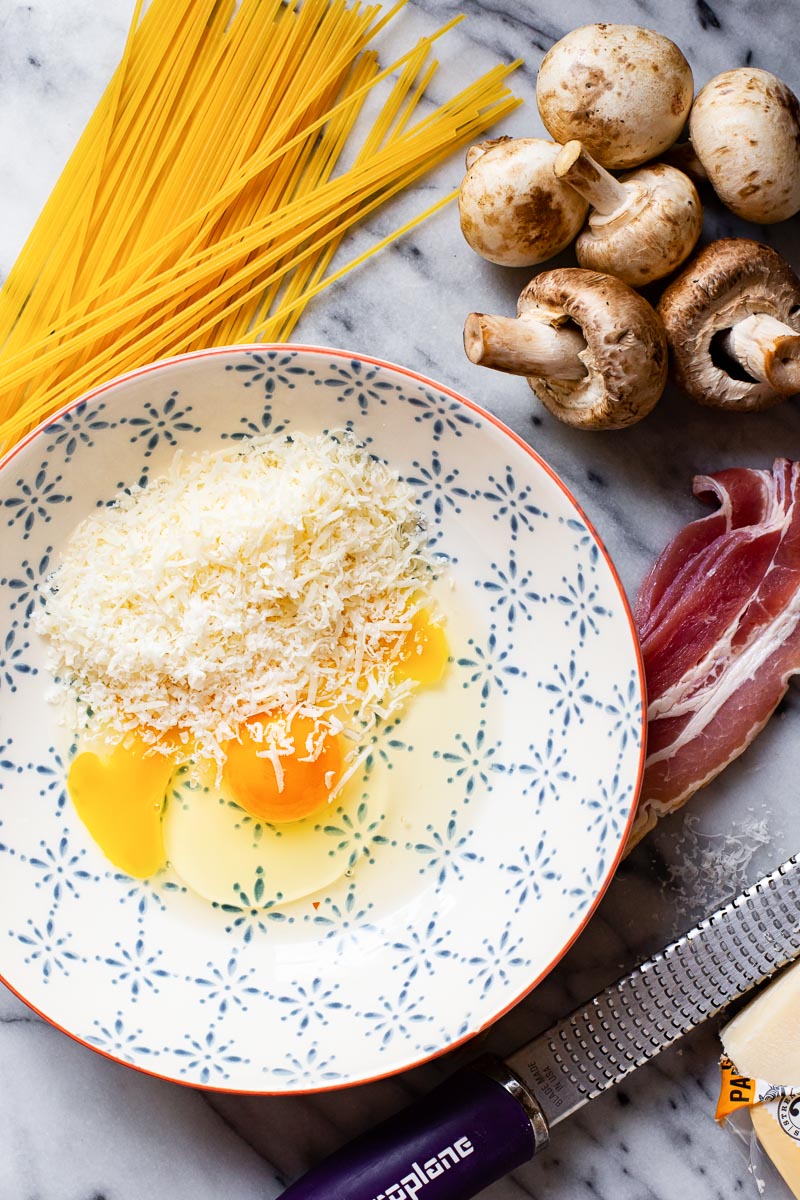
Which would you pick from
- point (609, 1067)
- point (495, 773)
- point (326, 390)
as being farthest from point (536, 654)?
point (609, 1067)

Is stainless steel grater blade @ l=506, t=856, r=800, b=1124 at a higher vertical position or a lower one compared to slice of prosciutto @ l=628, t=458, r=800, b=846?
lower

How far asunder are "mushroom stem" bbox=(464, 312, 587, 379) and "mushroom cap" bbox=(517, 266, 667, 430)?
0.02 meters

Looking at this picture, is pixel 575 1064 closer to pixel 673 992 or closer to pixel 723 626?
pixel 673 992

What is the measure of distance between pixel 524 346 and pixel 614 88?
416mm

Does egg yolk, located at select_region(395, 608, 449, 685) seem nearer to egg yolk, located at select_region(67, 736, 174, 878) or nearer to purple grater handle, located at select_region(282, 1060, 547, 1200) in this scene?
egg yolk, located at select_region(67, 736, 174, 878)

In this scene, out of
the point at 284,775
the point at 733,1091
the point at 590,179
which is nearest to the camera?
the point at 590,179

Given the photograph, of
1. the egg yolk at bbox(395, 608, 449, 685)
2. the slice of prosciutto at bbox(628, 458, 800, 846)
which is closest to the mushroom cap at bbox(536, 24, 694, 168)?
the slice of prosciutto at bbox(628, 458, 800, 846)

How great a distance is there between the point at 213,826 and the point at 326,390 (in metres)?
0.76

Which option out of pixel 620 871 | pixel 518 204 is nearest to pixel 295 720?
pixel 620 871

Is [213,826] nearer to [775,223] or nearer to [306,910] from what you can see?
[306,910]

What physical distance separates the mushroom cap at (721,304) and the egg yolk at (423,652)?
1.91 ft

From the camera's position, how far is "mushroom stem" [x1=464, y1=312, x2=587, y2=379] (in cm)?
137

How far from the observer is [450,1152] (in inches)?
59.0

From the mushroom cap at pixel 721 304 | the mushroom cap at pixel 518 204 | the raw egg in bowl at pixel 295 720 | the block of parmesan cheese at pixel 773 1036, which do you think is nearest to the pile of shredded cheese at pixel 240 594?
the raw egg in bowl at pixel 295 720
